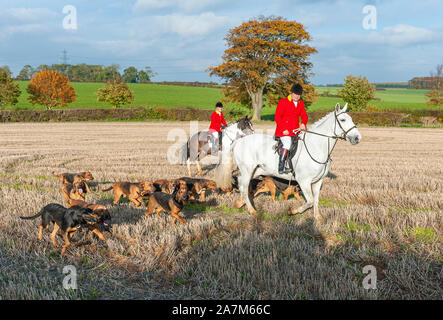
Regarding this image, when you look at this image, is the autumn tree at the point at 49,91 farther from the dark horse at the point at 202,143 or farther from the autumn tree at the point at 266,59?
the dark horse at the point at 202,143

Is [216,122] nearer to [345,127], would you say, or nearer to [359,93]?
[345,127]

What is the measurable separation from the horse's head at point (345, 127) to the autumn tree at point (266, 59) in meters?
40.6

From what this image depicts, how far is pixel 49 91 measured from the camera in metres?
64.5

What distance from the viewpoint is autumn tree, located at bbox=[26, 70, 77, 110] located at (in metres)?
64.1

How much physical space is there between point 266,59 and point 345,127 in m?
43.8

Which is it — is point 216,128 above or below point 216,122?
below

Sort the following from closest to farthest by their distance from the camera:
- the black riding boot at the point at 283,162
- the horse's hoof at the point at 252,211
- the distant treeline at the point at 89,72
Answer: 1. the black riding boot at the point at 283,162
2. the horse's hoof at the point at 252,211
3. the distant treeline at the point at 89,72

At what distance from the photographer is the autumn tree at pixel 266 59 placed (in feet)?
154

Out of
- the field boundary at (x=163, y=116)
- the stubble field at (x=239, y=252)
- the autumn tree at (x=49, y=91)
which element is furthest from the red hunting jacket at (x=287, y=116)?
the autumn tree at (x=49, y=91)

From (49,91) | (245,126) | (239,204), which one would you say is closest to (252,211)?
(239,204)

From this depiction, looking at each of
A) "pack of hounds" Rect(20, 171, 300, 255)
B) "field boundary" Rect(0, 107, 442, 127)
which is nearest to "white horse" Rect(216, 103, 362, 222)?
"pack of hounds" Rect(20, 171, 300, 255)

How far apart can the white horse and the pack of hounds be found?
1.82 feet

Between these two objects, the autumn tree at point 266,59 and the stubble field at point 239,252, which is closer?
the stubble field at point 239,252
